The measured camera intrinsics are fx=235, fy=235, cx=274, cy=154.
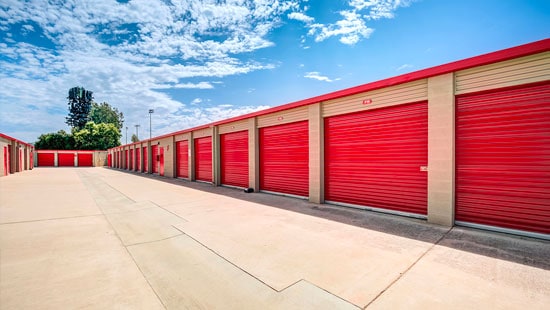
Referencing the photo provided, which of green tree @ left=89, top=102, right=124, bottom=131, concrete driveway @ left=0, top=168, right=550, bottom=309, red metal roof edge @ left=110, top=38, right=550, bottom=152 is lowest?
concrete driveway @ left=0, top=168, right=550, bottom=309

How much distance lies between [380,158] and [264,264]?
497cm

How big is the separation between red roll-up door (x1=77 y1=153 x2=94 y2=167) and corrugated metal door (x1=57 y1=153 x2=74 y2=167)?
114 centimetres

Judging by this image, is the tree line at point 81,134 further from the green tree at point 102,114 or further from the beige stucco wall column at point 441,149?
the beige stucco wall column at point 441,149

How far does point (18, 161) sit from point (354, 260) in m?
36.8

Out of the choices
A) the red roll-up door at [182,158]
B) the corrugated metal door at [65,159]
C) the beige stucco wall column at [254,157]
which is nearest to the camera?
the beige stucco wall column at [254,157]

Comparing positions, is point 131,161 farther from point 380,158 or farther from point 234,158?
point 380,158

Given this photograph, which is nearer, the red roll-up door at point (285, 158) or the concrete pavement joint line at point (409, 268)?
the concrete pavement joint line at point (409, 268)

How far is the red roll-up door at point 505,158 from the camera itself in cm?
472

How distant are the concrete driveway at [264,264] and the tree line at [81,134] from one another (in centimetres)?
5298

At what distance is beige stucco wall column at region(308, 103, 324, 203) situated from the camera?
27.3 feet

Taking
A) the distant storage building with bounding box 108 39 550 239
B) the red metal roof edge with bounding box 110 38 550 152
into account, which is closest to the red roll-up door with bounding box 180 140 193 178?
the distant storage building with bounding box 108 39 550 239

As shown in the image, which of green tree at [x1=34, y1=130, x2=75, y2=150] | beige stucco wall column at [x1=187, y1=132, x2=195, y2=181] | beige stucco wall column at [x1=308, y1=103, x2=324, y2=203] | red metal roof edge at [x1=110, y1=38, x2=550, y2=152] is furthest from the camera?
green tree at [x1=34, y1=130, x2=75, y2=150]

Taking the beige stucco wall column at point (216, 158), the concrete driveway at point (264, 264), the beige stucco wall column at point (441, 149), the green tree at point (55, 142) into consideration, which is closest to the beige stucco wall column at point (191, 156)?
the beige stucco wall column at point (216, 158)

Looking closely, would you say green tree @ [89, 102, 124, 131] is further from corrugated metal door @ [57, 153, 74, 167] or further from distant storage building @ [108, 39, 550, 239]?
distant storage building @ [108, 39, 550, 239]
